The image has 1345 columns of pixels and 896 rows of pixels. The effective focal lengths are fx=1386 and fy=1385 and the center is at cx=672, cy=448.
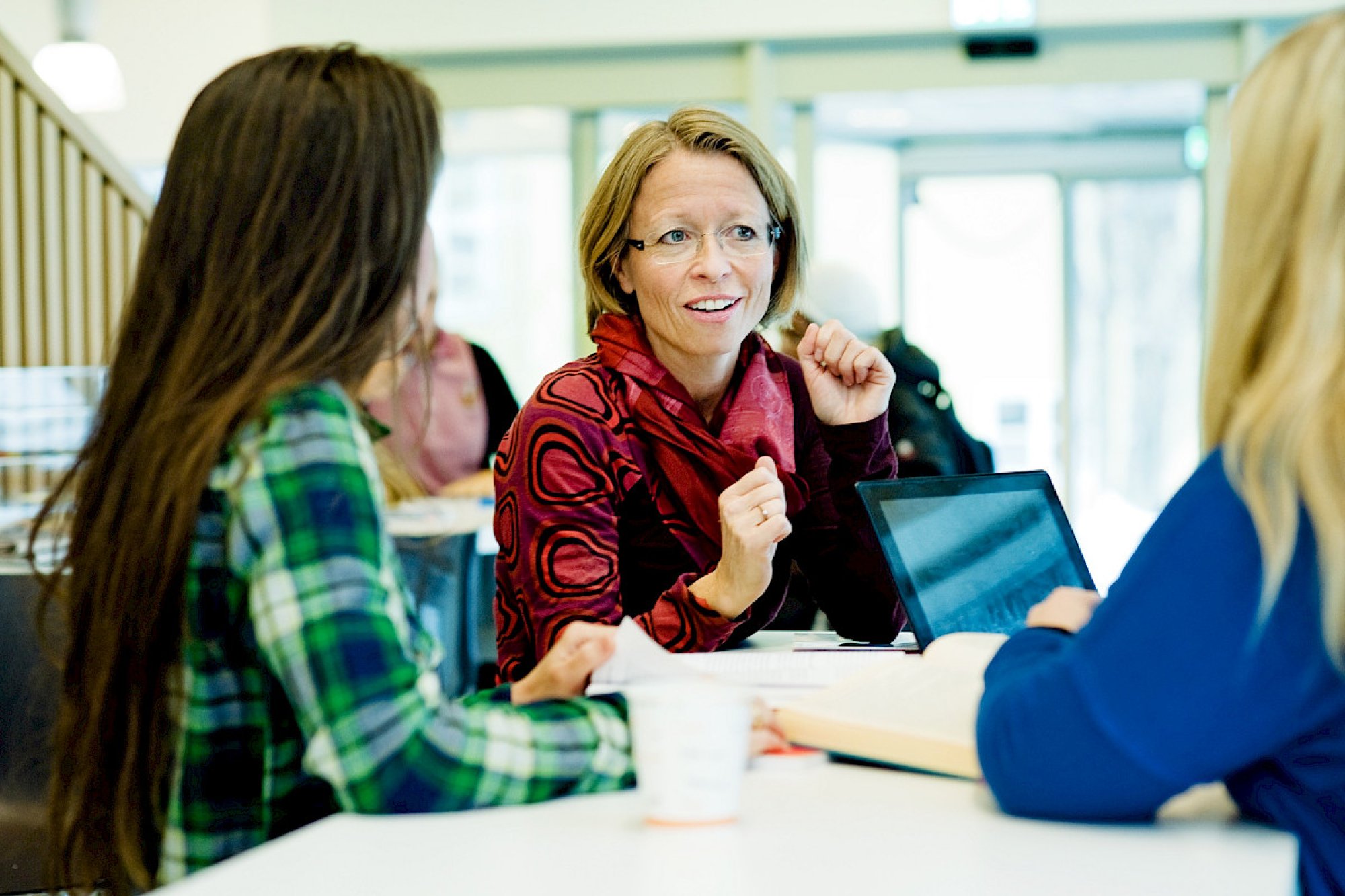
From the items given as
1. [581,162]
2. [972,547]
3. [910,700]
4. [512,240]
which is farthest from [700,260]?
[512,240]

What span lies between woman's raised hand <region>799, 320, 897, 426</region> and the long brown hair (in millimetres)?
956

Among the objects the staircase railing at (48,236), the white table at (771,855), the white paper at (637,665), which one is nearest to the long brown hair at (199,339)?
the white table at (771,855)

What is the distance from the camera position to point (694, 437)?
1888mm

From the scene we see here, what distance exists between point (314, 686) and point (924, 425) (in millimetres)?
2902

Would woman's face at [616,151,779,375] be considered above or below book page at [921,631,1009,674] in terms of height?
above

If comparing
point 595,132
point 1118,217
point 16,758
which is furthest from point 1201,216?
point 16,758

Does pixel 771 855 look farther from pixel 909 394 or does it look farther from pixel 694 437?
pixel 909 394

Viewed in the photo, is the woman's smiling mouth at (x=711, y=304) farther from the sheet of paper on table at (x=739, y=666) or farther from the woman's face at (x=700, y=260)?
the sheet of paper on table at (x=739, y=666)

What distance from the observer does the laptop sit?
157 centimetres

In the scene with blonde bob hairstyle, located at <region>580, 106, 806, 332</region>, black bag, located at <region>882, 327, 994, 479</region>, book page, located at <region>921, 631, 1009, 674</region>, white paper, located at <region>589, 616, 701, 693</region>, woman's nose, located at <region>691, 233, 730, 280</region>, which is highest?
blonde bob hairstyle, located at <region>580, 106, 806, 332</region>

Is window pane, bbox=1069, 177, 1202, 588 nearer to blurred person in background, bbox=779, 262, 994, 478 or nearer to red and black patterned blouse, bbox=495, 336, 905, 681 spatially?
blurred person in background, bbox=779, 262, 994, 478

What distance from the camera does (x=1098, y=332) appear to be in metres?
7.61

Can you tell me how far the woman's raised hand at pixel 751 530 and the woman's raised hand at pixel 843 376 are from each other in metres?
0.35

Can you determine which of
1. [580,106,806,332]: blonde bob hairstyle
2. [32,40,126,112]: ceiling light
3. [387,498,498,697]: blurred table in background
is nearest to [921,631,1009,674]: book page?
[580,106,806,332]: blonde bob hairstyle
